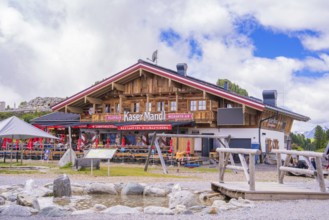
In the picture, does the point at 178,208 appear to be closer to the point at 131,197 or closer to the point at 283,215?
the point at 283,215

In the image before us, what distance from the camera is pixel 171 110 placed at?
30.5m

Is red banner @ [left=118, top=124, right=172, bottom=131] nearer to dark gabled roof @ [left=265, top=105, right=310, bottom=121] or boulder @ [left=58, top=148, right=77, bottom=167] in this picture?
dark gabled roof @ [left=265, top=105, right=310, bottom=121]

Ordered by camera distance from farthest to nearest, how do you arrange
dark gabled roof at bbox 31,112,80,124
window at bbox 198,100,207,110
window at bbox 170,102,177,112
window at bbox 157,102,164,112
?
dark gabled roof at bbox 31,112,80,124, window at bbox 157,102,164,112, window at bbox 170,102,177,112, window at bbox 198,100,207,110

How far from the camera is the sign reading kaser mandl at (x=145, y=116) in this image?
97.2ft

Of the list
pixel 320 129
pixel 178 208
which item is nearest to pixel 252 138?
pixel 320 129

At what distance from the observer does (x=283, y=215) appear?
7496 millimetres

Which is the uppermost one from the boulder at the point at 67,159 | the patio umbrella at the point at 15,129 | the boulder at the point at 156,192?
the patio umbrella at the point at 15,129

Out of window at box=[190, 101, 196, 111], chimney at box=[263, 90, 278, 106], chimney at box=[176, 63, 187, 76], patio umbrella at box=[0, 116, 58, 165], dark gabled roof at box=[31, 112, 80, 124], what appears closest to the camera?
patio umbrella at box=[0, 116, 58, 165]

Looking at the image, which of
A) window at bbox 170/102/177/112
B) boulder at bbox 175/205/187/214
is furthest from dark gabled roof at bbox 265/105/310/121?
boulder at bbox 175/205/187/214

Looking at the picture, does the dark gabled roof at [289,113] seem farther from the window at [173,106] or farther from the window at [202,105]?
the window at [173,106]

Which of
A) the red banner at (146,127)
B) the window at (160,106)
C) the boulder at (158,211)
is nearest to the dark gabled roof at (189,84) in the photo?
the window at (160,106)

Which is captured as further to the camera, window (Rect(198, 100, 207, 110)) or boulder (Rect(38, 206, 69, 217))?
window (Rect(198, 100, 207, 110))

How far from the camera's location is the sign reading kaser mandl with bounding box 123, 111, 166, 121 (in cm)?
2964

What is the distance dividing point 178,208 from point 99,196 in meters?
3.92
